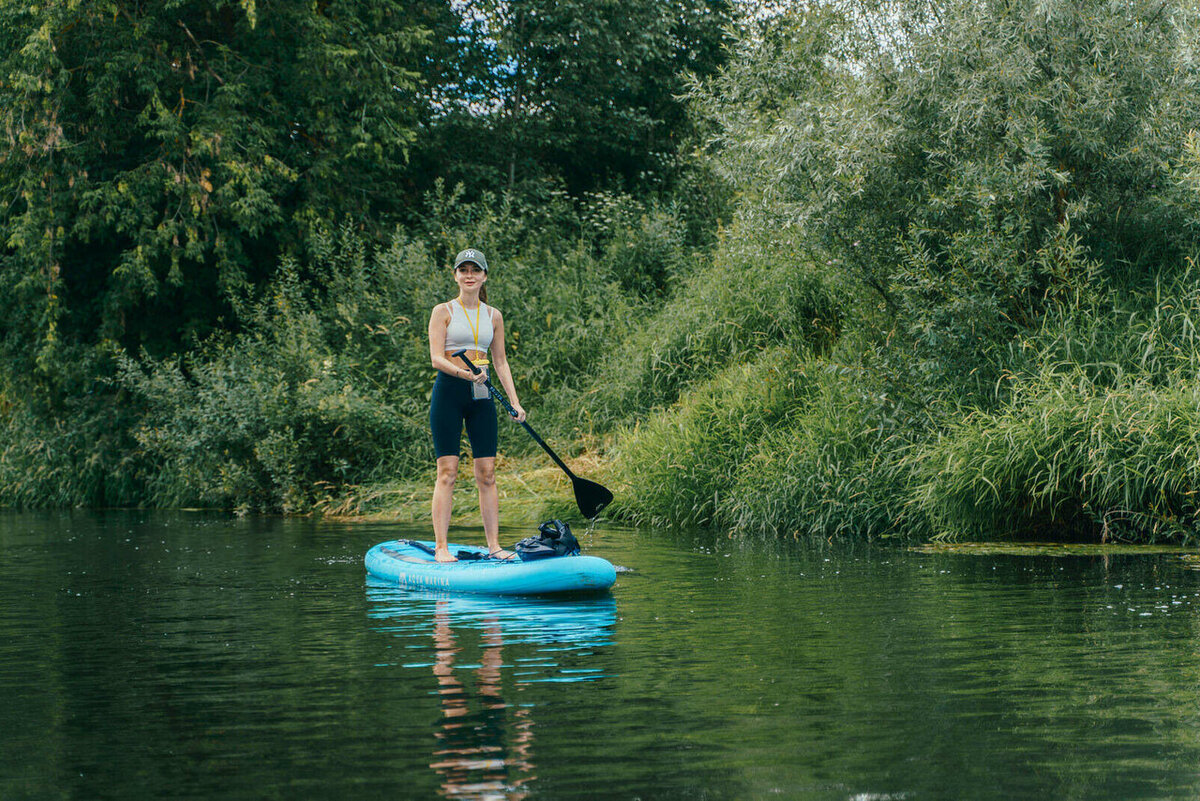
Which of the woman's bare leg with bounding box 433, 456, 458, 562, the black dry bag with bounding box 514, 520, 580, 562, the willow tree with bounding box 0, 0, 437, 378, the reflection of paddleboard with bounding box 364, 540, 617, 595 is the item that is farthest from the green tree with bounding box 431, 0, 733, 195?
the black dry bag with bounding box 514, 520, 580, 562

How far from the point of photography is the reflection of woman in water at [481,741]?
3795 millimetres

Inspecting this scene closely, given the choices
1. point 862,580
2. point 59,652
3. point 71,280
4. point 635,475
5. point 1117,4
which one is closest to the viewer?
point 59,652

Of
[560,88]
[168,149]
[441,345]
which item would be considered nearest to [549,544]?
[441,345]

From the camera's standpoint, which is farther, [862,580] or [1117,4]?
[1117,4]

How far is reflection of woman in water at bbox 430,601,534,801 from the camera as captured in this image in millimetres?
3795

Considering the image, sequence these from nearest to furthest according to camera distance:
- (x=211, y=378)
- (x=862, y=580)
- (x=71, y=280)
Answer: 1. (x=862, y=580)
2. (x=211, y=378)
3. (x=71, y=280)

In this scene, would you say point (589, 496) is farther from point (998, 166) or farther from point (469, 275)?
point (998, 166)

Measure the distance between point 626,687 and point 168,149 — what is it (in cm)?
1559

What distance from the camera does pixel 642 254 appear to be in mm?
20844

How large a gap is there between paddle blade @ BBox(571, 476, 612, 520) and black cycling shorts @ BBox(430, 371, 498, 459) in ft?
3.29

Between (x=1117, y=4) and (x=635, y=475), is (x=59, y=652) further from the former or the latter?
(x=1117, y=4)

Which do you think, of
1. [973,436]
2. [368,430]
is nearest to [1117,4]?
[973,436]

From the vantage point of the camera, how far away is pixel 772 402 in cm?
1422

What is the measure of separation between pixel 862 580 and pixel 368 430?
967 centimetres
